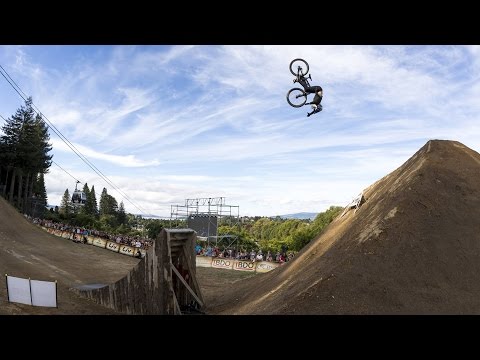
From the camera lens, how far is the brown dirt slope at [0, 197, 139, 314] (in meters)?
14.9

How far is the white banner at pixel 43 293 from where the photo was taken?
13.2 m

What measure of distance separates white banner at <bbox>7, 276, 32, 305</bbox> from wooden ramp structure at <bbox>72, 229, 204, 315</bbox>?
3048 millimetres

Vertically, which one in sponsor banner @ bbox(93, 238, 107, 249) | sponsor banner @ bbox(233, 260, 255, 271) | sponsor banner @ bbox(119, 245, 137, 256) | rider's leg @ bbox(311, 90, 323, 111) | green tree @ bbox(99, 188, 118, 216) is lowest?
sponsor banner @ bbox(233, 260, 255, 271)

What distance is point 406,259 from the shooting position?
35.2 feet

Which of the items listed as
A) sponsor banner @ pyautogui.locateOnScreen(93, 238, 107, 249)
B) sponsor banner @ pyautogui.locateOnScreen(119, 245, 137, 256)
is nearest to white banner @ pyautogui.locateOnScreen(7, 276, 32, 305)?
sponsor banner @ pyautogui.locateOnScreen(119, 245, 137, 256)

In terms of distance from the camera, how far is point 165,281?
11.9 meters

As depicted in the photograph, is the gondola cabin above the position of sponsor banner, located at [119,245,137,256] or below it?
above

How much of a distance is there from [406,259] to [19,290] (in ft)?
45.0

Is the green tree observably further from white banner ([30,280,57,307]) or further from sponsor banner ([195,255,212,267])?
white banner ([30,280,57,307])

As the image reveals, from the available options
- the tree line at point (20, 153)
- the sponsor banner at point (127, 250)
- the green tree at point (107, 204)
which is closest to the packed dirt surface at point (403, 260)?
the sponsor banner at point (127, 250)

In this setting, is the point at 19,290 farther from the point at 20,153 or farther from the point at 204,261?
the point at 20,153

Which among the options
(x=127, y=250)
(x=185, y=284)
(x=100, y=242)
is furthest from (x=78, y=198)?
(x=185, y=284)
